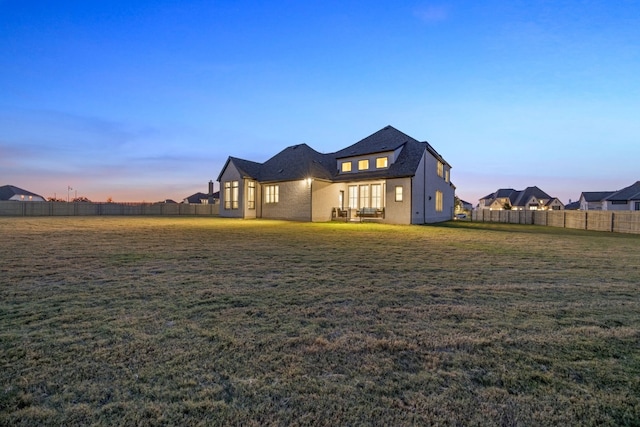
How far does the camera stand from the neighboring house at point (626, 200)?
114ft

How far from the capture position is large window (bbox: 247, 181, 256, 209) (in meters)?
23.8

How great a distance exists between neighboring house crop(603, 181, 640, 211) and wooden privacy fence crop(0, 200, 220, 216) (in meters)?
57.8

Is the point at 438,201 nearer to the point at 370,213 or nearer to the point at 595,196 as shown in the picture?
the point at 370,213

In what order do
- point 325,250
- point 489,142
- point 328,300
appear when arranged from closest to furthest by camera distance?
1. point 328,300
2. point 325,250
3. point 489,142

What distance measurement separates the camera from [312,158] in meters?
23.6

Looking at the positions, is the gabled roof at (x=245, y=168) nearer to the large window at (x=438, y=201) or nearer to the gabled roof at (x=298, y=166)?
the gabled roof at (x=298, y=166)

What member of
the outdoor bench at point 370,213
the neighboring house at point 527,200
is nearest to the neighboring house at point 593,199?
the neighboring house at point 527,200

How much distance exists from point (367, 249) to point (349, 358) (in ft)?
19.5

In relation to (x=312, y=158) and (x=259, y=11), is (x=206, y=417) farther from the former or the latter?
(x=312, y=158)

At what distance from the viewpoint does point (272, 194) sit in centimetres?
2358

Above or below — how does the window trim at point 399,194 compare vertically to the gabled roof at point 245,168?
below

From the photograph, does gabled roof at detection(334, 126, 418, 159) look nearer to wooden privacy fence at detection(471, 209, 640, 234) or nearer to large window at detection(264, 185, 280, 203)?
large window at detection(264, 185, 280, 203)

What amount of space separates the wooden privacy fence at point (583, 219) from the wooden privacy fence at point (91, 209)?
37.6 m

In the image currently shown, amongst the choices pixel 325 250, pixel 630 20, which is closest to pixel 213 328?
pixel 325 250
